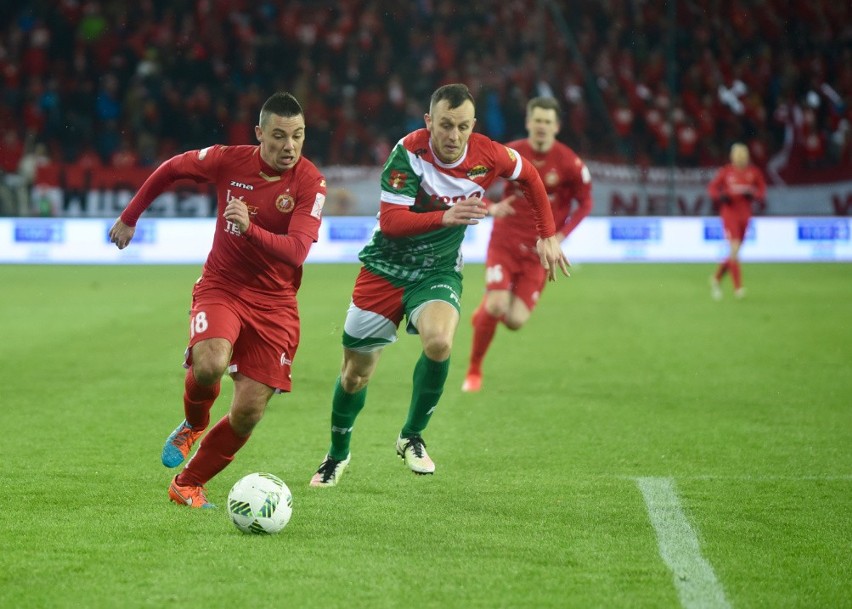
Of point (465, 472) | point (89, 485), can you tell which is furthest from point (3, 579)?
point (465, 472)

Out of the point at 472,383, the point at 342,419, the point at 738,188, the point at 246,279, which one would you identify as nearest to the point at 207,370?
the point at 246,279

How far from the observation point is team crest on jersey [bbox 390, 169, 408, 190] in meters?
6.32

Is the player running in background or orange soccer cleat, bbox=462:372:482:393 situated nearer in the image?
the player running in background

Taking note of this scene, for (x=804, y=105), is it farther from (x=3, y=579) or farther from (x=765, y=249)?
(x=3, y=579)

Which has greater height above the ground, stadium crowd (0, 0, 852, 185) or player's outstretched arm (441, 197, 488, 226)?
player's outstretched arm (441, 197, 488, 226)

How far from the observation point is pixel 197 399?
591 centimetres

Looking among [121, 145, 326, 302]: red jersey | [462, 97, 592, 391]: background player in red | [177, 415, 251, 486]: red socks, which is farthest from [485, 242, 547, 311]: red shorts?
[177, 415, 251, 486]: red socks

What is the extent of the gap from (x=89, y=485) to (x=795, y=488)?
138 inches

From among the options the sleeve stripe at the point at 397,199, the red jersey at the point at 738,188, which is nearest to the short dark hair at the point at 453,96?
the sleeve stripe at the point at 397,199

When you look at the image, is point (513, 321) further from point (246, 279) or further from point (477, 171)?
point (246, 279)

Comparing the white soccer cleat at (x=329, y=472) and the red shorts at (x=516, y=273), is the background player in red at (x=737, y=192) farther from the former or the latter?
the white soccer cleat at (x=329, y=472)

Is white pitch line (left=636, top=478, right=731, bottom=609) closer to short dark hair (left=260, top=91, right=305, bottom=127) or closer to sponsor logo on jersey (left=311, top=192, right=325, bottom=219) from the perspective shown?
sponsor logo on jersey (left=311, top=192, right=325, bottom=219)

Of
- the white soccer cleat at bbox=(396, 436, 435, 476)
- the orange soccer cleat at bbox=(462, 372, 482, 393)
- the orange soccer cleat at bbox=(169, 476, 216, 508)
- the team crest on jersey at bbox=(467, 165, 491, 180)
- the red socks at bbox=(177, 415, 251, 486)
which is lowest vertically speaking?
the orange soccer cleat at bbox=(462, 372, 482, 393)

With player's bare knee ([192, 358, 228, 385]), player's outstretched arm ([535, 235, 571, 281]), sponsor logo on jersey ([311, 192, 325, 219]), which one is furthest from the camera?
player's outstretched arm ([535, 235, 571, 281])
